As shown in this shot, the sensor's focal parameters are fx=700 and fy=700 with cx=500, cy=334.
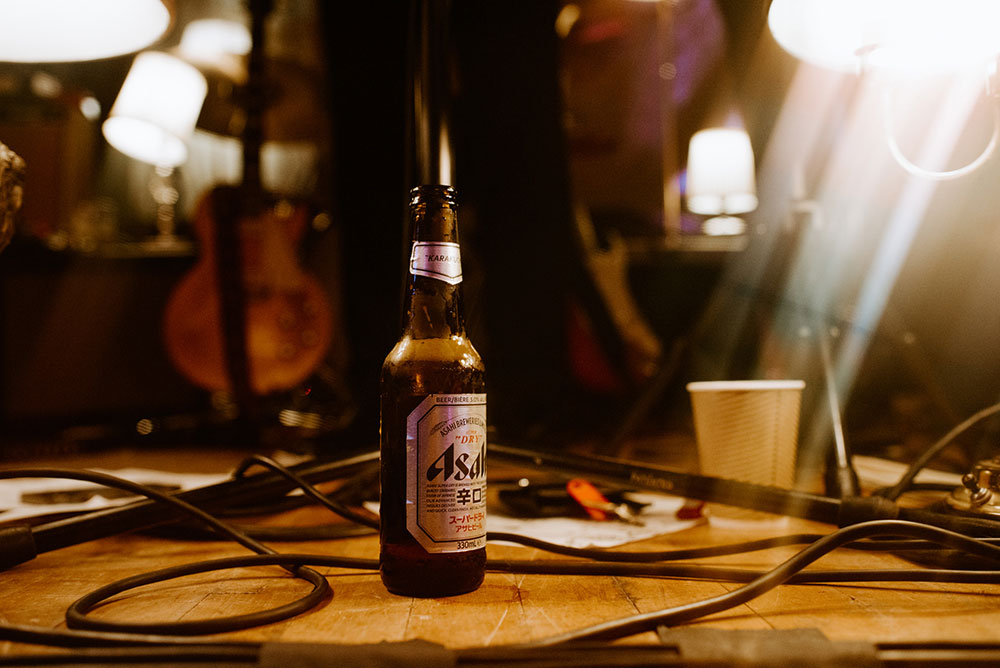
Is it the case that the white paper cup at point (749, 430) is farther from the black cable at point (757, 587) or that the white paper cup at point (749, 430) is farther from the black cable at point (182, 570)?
the black cable at point (182, 570)

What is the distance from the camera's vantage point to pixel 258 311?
1.82 meters

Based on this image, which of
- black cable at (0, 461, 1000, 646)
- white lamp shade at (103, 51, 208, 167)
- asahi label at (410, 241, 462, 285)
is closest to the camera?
black cable at (0, 461, 1000, 646)

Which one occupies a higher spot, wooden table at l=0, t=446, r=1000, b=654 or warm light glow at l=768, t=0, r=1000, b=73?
warm light glow at l=768, t=0, r=1000, b=73

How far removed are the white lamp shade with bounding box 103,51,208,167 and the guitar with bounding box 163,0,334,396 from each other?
1.38ft

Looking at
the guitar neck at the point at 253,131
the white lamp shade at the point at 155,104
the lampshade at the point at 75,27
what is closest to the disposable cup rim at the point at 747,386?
the lampshade at the point at 75,27

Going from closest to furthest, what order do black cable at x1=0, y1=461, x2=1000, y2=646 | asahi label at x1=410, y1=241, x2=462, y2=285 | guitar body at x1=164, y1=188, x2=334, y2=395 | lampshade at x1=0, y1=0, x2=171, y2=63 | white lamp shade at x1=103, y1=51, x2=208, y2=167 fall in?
black cable at x1=0, y1=461, x2=1000, y2=646
asahi label at x1=410, y1=241, x2=462, y2=285
lampshade at x1=0, y1=0, x2=171, y2=63
guitar body at x1=164, y1=188, x2=334, y2=395
white lamp shade at x1=103, y1=51, x2=208, y2=167

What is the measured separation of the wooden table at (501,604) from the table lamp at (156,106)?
1.85 m

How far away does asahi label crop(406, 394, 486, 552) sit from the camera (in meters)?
0.53

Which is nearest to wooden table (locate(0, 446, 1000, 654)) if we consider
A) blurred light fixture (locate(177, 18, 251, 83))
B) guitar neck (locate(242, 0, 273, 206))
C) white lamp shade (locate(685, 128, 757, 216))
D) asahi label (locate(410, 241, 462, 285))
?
asahi label (locate(410, 241, 462, 285))

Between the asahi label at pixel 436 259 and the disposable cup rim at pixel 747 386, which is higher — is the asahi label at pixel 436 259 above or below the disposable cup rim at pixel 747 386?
above

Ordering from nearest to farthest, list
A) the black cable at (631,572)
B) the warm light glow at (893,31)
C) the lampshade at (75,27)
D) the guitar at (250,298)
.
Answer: the black cable at (631,572) → the warm light glow at (893,31) → the lampshade at (75,27) → the guitar at (250,298)

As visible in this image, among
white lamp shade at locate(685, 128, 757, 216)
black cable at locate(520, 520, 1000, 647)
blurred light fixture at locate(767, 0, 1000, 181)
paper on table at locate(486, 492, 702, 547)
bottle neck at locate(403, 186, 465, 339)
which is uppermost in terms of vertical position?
white lamp shade at locate(685, 128, 757, 216)

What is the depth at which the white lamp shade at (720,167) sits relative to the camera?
9.26ft

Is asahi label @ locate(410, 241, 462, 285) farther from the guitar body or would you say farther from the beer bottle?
the guitar body
